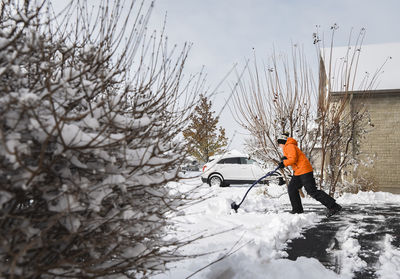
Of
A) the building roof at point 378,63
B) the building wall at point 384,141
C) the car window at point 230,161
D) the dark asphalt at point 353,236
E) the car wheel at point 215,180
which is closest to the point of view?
the dark asphalt at point 353,236

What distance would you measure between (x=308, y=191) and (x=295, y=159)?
698 mm

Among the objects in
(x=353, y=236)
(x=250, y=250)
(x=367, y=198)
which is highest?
(x=250, y=250)

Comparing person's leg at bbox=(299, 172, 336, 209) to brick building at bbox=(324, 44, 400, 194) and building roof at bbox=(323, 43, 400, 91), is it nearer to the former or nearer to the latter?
brick building at bbox=(324, 44, 400, 194)

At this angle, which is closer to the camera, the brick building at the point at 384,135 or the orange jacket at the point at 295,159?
the orange jacket at the point at 295,159

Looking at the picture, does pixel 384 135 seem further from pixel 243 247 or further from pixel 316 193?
pixel 243 247

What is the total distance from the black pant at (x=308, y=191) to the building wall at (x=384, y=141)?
23.0ft

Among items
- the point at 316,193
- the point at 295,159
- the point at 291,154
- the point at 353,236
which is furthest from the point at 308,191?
the point at 353,236

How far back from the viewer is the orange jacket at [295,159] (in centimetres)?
682

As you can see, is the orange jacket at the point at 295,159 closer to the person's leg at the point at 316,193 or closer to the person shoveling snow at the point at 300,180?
the person shoveling snow at the point at 300,180

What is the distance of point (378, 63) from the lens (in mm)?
16109

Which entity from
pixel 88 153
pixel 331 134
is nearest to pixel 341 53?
pixel 331 134

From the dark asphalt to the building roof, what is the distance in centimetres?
797

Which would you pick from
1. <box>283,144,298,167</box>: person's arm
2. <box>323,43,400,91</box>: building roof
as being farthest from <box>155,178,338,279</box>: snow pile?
<box>323,43,400,91</box>: building roof

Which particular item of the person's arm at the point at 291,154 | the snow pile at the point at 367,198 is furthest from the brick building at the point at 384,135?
the person's arm at the point at 291,154
